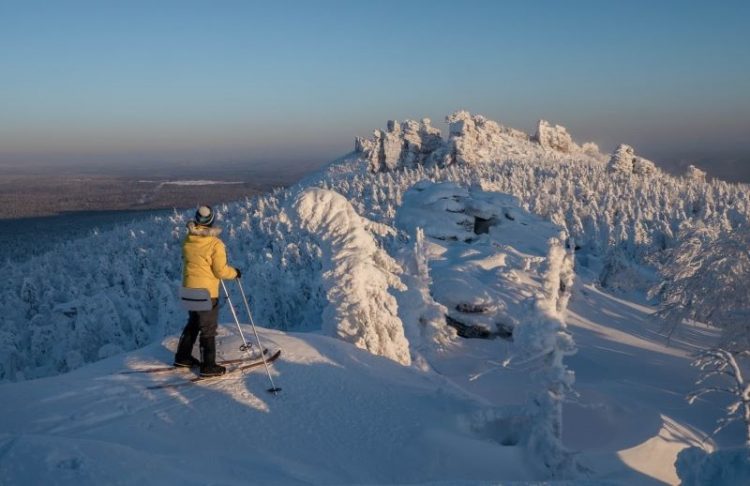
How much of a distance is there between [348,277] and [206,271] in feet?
17.1

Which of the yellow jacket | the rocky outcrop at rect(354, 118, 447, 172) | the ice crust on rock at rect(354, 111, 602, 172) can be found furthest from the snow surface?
the rocky outcrop at rect(354, 118, 447, 172)

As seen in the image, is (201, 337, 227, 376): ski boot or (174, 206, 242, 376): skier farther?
(201, 337, 227, 376): ski boot

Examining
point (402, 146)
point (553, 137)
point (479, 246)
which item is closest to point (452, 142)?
point (402, 146)

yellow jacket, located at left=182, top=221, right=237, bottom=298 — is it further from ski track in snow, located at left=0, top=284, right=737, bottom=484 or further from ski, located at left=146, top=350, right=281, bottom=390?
ski track in snow, located at left=0, top=284, right=737, bottom=484

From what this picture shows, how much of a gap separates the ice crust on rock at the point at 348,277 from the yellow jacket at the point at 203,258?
14.9ft

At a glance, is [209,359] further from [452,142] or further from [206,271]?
[452,142]

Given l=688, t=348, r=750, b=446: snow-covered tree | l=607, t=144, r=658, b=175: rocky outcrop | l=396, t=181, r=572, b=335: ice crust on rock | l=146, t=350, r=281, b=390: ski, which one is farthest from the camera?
l=607, t=144, r=658, b=175: rocky outcrop

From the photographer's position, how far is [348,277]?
461 inches

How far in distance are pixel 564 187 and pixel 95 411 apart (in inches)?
2683

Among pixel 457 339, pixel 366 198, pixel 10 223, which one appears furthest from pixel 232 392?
pixel 10 223

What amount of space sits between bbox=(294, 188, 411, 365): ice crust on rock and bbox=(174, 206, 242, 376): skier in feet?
14.9

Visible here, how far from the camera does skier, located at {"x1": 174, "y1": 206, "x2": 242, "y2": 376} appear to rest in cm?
671

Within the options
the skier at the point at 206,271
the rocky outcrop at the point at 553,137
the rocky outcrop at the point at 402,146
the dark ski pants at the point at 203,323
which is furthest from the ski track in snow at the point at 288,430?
the rocky outcrop at the point at 553,137

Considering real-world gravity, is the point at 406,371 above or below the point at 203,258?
below
